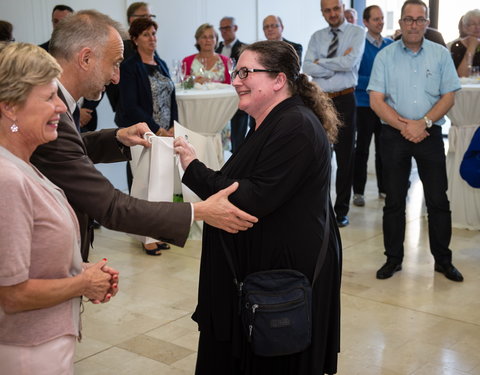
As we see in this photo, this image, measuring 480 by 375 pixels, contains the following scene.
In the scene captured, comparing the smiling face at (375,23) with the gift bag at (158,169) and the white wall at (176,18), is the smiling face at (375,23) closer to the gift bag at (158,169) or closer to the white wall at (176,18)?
the white wall at (176,18)

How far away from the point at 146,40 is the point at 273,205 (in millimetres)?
3597

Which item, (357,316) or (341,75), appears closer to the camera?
(357,316)

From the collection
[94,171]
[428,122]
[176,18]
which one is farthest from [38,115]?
[176,18]

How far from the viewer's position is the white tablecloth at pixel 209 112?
607cm

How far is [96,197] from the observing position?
7.51 ft

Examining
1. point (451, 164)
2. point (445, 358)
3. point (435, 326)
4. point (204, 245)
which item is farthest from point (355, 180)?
point (204, 245)

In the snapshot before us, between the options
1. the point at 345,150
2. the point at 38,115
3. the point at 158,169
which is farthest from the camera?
the point at 345,150

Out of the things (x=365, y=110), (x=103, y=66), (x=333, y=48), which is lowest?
(x=365, y=110)

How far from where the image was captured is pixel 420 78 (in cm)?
471

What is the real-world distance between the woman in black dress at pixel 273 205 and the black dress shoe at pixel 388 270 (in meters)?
2.26

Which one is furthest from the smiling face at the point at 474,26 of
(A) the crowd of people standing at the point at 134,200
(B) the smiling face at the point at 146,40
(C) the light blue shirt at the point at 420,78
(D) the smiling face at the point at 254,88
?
(D) the smiling face at the point at 254,88

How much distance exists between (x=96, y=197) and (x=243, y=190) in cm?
51

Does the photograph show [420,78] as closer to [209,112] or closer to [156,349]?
[209,112]

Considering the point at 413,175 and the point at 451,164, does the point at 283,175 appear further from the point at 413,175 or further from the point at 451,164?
the point at 413,175
